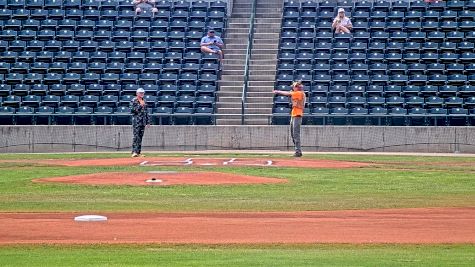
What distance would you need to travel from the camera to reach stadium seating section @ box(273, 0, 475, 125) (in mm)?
41750

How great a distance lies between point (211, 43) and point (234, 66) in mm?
1595

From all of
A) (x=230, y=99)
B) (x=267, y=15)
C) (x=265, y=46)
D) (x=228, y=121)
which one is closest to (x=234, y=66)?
(x=265, y=46)

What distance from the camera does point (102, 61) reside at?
44.5m

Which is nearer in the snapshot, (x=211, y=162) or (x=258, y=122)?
(x=211, y=162)

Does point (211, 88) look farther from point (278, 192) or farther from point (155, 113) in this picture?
point (278, 192)

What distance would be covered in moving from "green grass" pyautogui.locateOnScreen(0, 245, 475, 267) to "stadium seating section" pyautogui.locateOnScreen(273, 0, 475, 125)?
26.0 metres

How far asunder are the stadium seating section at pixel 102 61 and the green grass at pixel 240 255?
26311 mm

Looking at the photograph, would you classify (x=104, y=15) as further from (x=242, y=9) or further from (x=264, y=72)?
(x=264, y=72)

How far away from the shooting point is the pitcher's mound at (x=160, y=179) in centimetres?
2753

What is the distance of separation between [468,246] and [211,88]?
28375mm

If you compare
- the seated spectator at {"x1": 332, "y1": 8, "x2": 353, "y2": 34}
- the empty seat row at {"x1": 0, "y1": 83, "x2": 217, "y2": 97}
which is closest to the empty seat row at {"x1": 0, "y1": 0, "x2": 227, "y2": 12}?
the empty seat row at {"x1": 0, "y1": 83, "x2": 217, "y2": 97}

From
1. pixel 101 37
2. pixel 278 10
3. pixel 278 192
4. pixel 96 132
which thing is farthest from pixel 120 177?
pixel 278 10

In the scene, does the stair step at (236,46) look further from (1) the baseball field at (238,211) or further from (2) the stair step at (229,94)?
(1) the baseball field at (238,211)

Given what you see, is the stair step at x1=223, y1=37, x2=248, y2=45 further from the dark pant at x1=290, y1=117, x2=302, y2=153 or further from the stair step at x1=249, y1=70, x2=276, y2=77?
the dark pant at x1=290, y1=117, x2=302, y2=153
